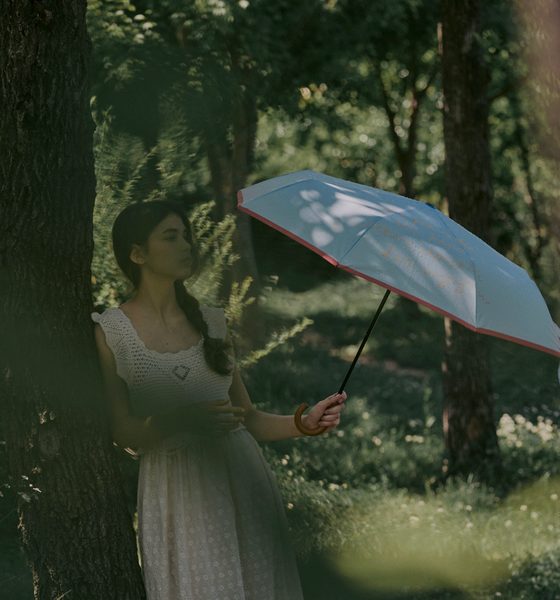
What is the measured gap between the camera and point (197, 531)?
6.85ft

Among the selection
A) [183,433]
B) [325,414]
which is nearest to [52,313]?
[183,433]

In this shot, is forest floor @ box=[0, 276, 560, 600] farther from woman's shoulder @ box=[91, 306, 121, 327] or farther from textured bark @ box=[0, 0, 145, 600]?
woman's shoulder @ box=[91, 306, 121, 327]

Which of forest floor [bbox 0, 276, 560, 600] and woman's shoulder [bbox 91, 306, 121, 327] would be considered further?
forest floor [bbox 0, 276, 560, 600]

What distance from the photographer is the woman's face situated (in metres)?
2.17

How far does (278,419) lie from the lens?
2359mm

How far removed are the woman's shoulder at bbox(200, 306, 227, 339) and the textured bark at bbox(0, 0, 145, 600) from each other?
41cm

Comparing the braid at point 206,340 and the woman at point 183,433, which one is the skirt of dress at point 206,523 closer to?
the woman at point 183,433

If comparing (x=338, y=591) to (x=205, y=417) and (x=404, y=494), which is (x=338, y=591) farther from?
(x=205, y=417)

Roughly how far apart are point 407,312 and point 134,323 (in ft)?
38.3

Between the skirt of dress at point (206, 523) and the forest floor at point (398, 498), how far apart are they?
1.53 meters

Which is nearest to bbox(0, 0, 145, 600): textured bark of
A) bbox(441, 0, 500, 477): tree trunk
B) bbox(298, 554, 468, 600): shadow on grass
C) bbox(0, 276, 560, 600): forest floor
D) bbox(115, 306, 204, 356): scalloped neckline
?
bbox(115, 306, 204, 356): scalloped neckline

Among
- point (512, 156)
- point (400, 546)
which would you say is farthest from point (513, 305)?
point (512, 156)

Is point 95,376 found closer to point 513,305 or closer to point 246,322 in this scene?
point 513,305

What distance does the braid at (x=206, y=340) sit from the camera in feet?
7.24
